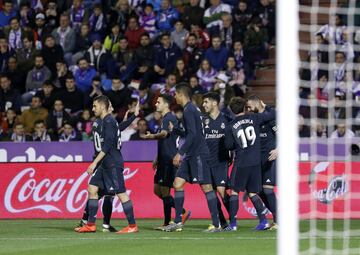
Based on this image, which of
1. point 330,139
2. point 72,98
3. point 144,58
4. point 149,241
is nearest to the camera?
point 149,241

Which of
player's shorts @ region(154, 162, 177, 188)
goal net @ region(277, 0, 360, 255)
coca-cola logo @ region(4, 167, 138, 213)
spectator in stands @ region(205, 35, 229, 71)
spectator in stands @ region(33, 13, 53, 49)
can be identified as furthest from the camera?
spectator in stands @ region(33, 13, 53, 49)

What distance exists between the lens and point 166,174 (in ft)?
52.3

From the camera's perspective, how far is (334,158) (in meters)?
17.7

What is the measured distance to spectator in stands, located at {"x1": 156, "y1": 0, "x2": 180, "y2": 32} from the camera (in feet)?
78.8

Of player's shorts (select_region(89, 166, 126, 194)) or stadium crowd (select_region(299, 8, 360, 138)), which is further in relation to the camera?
stadium crowd (select_region(299, 8, 360, 138))

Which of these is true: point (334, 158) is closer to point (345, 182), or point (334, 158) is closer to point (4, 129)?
point (345, 182)

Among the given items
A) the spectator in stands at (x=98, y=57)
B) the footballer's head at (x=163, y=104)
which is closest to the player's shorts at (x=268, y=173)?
the footballer's head at (x=163, y=104)

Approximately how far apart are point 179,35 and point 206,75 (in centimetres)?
184

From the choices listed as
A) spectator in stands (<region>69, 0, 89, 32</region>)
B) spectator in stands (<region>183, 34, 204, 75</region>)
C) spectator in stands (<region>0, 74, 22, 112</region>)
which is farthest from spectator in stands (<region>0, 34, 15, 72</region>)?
spectator in stands (<region>183, 34, 204, 75</region>)

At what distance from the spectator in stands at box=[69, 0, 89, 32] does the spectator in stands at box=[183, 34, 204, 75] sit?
3.12 metres

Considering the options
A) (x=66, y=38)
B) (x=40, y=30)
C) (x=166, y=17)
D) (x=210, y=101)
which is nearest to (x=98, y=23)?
(x=66, y=38)

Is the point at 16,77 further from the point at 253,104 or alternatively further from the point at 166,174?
the point at 253,104

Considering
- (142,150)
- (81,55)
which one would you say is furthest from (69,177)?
(81,55)

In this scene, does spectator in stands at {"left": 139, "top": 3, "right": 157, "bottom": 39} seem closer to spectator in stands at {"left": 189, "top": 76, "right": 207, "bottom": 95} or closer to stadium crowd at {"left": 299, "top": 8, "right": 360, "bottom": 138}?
spectator in stands at {"left": 189, "top": 76, "right": 207, "bottom": 95}
